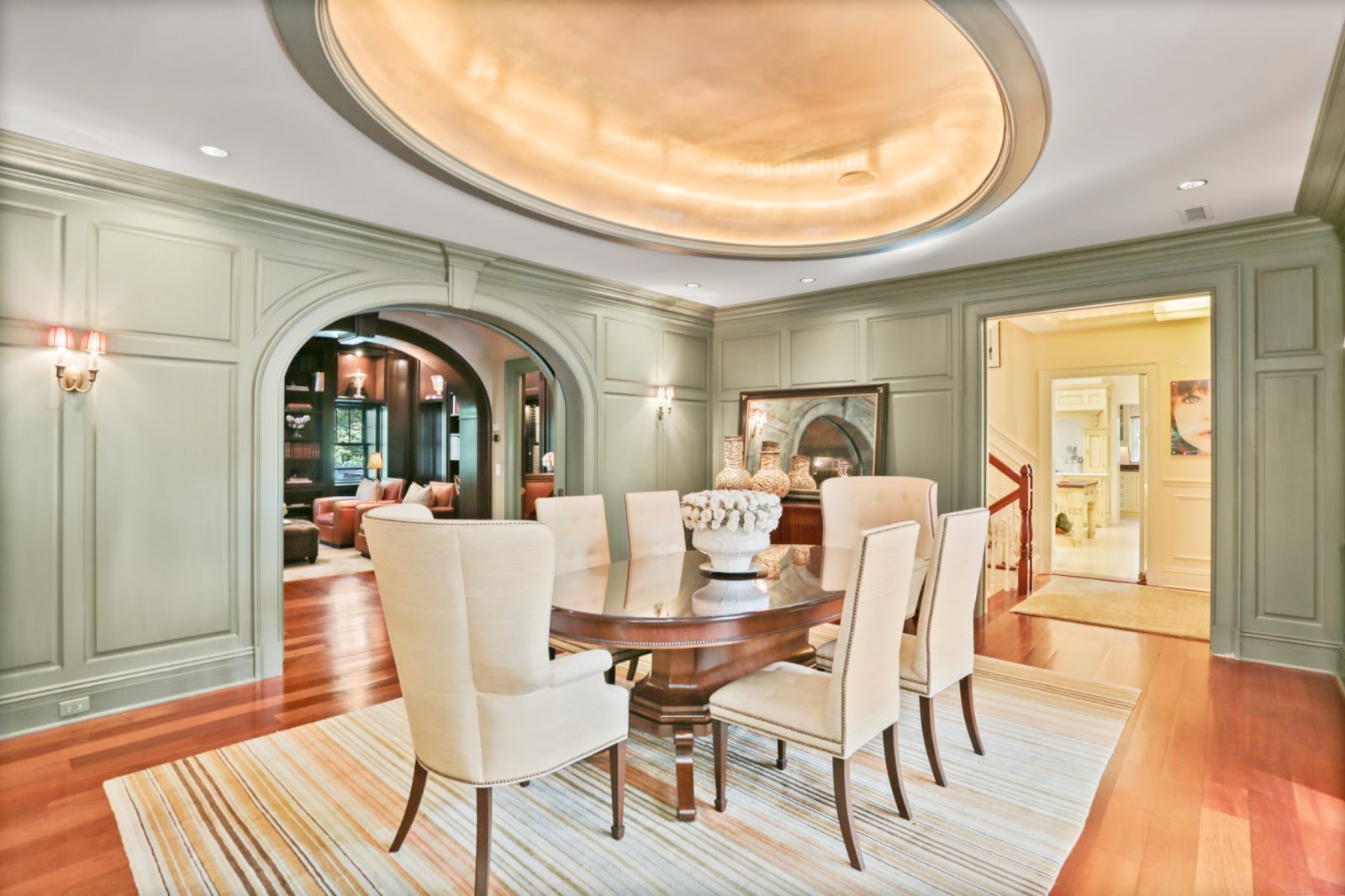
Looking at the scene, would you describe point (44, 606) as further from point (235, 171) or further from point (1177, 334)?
point (1177, 334)

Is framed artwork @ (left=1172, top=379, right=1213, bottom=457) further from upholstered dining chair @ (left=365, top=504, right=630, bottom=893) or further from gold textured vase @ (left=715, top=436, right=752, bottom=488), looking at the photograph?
upholstered dining chair @ (left=365, top=504, right=630, bottom=893)

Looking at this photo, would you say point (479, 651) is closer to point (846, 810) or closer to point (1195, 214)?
point (846, 810)

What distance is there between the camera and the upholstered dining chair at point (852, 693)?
2.05m

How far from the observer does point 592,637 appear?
229 centimetres

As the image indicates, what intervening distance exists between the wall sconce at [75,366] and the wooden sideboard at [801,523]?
451 cm

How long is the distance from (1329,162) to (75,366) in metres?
5.75

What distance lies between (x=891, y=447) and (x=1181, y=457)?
2892 mm

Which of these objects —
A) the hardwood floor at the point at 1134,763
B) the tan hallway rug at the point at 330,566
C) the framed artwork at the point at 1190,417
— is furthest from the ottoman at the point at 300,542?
the framed artwork at the point at 1190,417

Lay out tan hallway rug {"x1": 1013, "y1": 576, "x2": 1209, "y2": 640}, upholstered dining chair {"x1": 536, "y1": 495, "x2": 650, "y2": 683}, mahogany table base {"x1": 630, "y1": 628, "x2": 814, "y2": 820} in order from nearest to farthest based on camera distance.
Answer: mahogany table base {"x1": 630, "y1": 628, "x2": 814, "y2": 820} → upholstered dining chair {"x1": 536, "y1": 495, "x2": 650, "y2": 683} → tan hallway rug {"x1": 1013, "y1": 576, "x2": 1209, "y2": 640}

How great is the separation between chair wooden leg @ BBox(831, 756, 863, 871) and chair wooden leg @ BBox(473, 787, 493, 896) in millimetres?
1004

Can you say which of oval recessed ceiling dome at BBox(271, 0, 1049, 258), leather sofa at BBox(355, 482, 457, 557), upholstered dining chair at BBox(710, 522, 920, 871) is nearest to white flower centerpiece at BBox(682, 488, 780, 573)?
upholstered dining chair at BBox(710, 522, 920, 871)

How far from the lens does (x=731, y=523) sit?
2.82 metres

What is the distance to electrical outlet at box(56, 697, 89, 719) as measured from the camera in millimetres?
3109

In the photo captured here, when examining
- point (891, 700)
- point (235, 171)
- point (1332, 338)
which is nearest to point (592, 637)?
point (891, 700)
